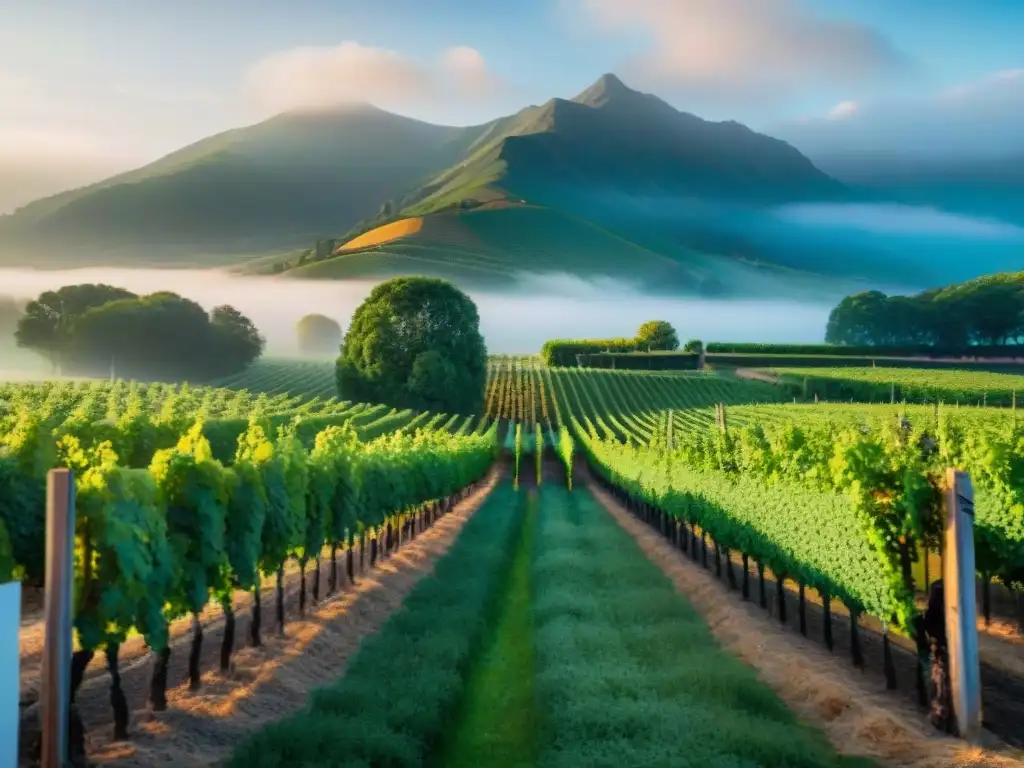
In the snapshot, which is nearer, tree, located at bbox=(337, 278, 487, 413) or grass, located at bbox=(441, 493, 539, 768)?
grass, located at bbox=(441, 493, 539, 768)

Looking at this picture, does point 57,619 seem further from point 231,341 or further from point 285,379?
Result: point 231,341

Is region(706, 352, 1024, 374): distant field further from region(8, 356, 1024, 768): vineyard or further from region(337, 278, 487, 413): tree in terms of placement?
region(8, 356, 1024, 768): vineyard

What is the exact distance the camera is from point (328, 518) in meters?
17.9

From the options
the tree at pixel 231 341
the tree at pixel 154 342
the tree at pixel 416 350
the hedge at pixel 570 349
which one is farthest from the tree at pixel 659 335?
the tree at pixel 416 350

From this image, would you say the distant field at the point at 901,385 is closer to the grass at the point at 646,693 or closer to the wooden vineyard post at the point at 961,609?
the grass at the point at 646,693

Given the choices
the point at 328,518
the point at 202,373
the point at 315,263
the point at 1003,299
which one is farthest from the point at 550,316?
the point at 328,518

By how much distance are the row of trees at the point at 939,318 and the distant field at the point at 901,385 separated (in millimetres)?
37702

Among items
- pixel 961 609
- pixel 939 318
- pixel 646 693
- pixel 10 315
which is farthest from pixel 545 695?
pixel 939 318

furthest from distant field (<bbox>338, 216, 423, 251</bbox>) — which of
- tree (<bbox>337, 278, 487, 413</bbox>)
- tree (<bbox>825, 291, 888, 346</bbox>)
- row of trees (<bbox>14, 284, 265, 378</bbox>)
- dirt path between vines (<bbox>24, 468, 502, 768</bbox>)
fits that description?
dirt path between vines (<bbox>24, 468, 502, 768</bbox>)

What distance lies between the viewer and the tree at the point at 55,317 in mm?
98750

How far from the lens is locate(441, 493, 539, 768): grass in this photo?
951 cm

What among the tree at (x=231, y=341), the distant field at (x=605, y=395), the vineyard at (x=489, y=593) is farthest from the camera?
the tree at (x=231, y=341)

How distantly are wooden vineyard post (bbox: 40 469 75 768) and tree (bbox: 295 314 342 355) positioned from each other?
14587 centimetres

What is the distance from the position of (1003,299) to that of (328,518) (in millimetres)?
125226
